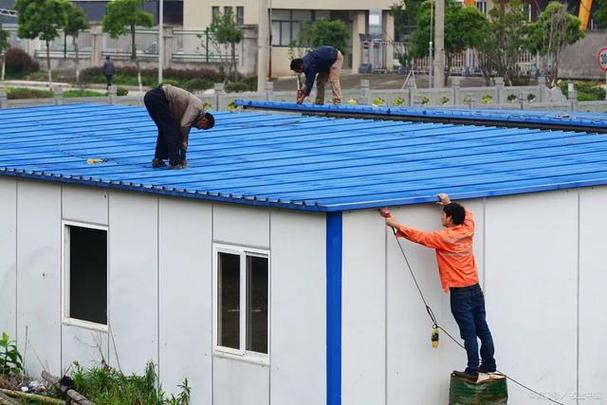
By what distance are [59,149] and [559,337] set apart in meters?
6.84

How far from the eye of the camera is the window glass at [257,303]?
587 inches

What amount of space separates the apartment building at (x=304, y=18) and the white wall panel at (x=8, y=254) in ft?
181

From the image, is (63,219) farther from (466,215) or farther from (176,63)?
(176,63)

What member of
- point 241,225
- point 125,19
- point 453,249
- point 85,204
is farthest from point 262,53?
point 453,249

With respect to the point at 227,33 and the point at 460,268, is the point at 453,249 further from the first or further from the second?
the point at 227,33

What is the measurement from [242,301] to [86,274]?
104 inches

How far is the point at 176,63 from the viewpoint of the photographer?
233 feet

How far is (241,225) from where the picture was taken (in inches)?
594

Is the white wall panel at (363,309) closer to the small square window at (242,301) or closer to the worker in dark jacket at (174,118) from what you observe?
the small square window at (242,301)

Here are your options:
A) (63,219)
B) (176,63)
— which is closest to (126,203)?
(63,219)

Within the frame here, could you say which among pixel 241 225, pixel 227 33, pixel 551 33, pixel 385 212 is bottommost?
pixel 241 225

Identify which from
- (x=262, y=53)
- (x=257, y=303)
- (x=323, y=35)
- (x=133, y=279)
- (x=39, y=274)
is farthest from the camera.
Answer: (x=323, y=35)

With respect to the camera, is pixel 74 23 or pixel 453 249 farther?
pixel 74 23

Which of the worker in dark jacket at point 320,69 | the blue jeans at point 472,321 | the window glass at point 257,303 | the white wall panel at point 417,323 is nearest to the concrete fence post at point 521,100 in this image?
the worker in dark jacket at point 320,69
